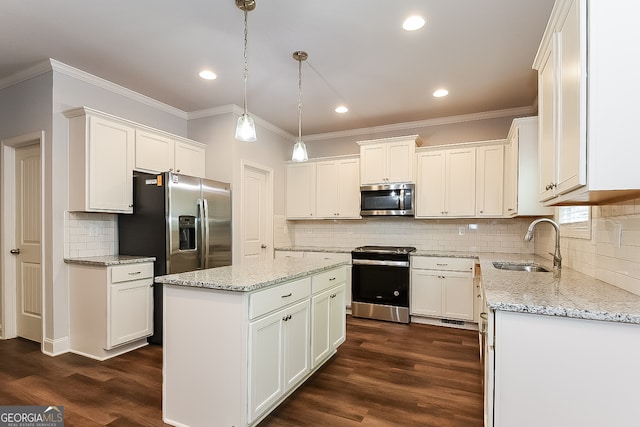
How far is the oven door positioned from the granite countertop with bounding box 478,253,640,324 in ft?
6.95

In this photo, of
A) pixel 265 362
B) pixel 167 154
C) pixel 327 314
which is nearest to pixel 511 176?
pixel 327 314

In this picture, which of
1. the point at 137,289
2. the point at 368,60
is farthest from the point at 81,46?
the point at 368,60

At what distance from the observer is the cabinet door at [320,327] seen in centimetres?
253

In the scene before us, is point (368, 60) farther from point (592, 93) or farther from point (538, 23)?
point (592, 93)

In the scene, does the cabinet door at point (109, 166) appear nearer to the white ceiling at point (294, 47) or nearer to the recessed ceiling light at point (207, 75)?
the white ceiling at point (294, 47)

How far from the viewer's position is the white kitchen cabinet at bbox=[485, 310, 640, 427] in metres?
1.28

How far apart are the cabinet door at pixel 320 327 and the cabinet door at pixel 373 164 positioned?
2.22 meters

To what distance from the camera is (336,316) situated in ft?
9.84

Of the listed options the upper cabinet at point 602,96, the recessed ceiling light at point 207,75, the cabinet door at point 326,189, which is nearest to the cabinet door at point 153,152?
the recessed ceiling light at point 207,75

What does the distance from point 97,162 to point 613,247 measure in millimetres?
4056

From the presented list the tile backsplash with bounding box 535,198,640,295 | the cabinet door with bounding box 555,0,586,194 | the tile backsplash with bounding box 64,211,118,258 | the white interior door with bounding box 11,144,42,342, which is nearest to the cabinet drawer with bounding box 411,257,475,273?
the tile backsplash with bounding box 535,198,640,295

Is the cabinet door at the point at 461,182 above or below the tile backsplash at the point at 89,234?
above

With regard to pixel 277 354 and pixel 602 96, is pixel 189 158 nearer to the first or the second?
pixel 277 354

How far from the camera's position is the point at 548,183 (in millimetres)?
1865
